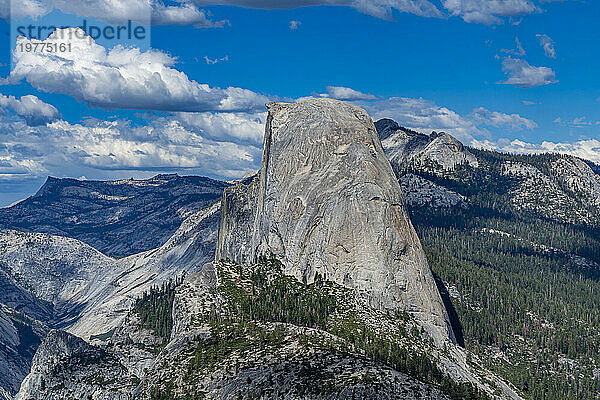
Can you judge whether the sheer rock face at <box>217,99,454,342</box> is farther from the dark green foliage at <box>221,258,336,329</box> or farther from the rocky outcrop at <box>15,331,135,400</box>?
the rocky outcrop at <box>15,331,135,400</box>

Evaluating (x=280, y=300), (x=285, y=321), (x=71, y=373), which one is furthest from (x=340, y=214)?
(x=71, y=373)

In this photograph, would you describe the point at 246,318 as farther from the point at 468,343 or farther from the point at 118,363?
the point at 468,343

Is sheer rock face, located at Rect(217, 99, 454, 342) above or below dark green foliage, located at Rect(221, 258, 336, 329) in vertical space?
above

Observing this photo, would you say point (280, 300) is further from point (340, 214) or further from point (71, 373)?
point (71, 373)

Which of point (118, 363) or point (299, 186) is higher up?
point (299, 186)

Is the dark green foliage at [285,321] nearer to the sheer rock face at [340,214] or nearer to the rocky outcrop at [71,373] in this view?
the sheer rock face at [340,214]

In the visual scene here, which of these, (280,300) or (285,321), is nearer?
(285,321)

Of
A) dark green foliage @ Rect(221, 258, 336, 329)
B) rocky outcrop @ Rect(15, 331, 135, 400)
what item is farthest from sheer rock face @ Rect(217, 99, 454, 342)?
rocky outcrop @ Rect(15, 331, 135, 400)

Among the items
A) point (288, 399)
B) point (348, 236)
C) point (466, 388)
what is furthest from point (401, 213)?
point (288, 399)
